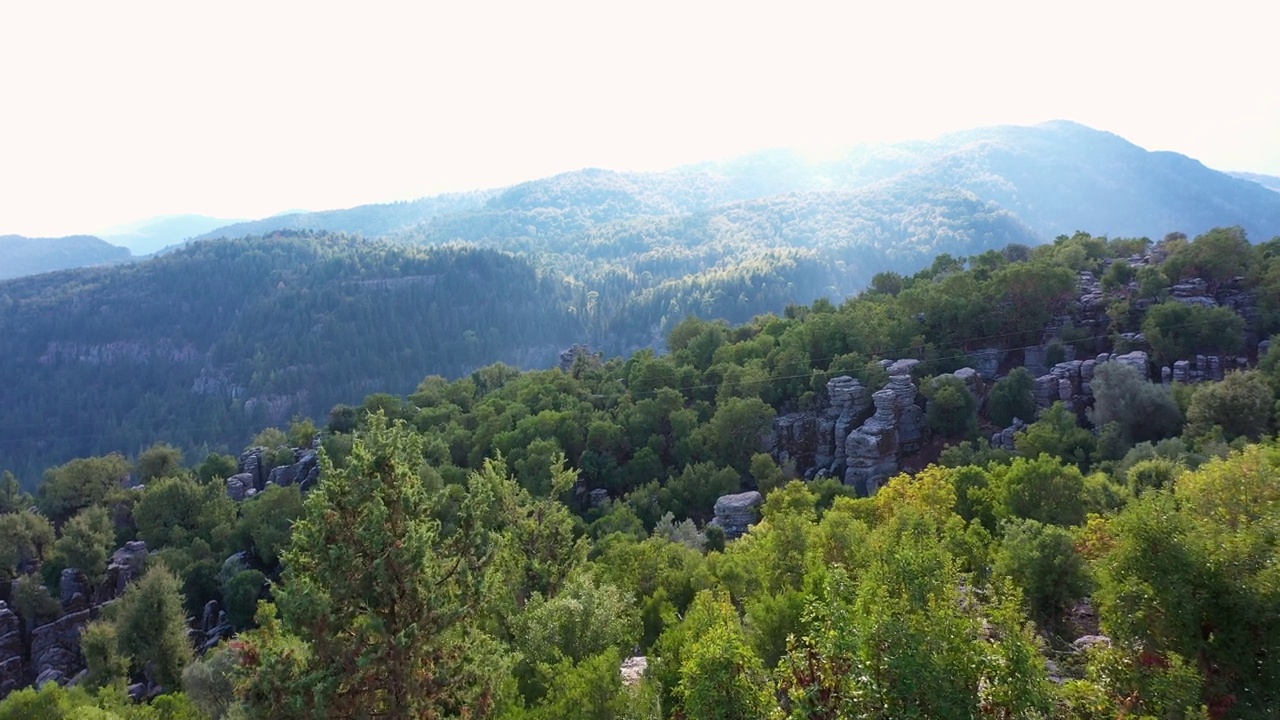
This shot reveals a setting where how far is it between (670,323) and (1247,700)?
185 meters

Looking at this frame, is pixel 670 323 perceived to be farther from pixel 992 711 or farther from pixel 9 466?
pixel 992 711

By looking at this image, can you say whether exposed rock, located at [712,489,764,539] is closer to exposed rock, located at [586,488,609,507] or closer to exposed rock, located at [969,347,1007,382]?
exposed rock, located at [586,488,609,507]

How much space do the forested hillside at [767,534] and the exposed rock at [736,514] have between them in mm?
225

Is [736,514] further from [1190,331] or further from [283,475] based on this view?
[283,475]

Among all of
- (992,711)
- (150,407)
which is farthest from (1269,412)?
(150,407)

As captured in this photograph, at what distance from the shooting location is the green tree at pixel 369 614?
1502 cm

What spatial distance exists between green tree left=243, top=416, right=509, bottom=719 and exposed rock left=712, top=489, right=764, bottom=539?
3198 cm

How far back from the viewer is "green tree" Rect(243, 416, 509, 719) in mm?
15023

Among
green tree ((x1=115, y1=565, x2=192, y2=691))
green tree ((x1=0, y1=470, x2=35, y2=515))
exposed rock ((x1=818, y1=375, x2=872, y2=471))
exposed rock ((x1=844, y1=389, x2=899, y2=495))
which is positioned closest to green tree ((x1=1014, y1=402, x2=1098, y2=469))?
exposed rock ((x1=844, y1=389, x2=899, y2=495))

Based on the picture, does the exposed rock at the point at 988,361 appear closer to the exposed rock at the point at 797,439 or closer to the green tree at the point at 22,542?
the exposed rock at the point at 797,439

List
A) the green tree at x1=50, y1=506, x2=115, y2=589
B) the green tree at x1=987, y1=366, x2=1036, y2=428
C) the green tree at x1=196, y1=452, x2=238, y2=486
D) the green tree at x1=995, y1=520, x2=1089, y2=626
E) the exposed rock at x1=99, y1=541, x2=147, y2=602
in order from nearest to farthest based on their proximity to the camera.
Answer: the green tree at x1=995, y1=520, x2=1089, y2=626 → the green tree at x1=987, y1=366, x2=1036, y2=428 → the green tree at x1=50, y1=506, x2=115, y2=589 → the exposed rock at x1=99, y1=541, x2=147, y2=602 → the green tree at x1=196, y1=452, x2=238, y2=486

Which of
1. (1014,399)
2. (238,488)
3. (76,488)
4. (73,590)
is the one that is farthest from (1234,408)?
(76,488)

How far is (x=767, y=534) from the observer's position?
29812 mm

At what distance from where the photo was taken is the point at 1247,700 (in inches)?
552
